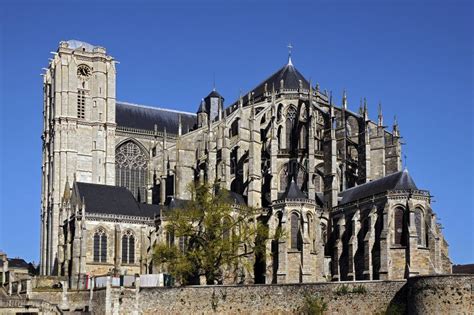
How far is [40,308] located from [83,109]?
33.4m

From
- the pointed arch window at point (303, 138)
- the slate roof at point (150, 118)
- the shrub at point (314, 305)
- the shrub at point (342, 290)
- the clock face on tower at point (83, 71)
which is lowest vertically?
the shrub at point (314, 305)

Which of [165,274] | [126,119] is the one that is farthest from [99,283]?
[126,119]

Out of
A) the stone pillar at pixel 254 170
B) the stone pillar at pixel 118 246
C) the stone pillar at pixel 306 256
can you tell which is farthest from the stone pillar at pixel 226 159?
the stone pillar at pixel 118 246

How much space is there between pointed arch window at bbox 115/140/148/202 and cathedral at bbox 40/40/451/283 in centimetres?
11

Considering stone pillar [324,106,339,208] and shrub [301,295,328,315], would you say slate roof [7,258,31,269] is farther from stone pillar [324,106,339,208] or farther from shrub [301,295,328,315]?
shrub [301,295,328,315]

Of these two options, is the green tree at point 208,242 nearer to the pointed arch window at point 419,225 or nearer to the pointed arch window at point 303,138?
the pointed arch window at point 419,225

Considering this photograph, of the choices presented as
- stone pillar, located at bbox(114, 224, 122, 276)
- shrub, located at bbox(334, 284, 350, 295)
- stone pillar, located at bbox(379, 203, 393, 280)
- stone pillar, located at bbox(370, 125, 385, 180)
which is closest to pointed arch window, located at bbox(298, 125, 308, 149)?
stone pillar, located at bbox(370, 125, 385, 180)

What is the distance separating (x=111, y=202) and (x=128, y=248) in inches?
148

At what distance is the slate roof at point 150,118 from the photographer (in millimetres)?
90875


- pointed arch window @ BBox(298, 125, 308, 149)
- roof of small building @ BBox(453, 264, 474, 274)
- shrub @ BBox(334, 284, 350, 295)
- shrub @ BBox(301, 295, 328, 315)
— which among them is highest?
pointed arch window @ BBox(298, 125, 308, 149)

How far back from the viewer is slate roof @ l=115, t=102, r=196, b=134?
298ft

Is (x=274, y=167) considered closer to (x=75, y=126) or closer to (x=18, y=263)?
(x=75, y=126)

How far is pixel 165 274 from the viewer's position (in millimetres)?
63875

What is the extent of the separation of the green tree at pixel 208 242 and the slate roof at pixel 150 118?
25382mm
